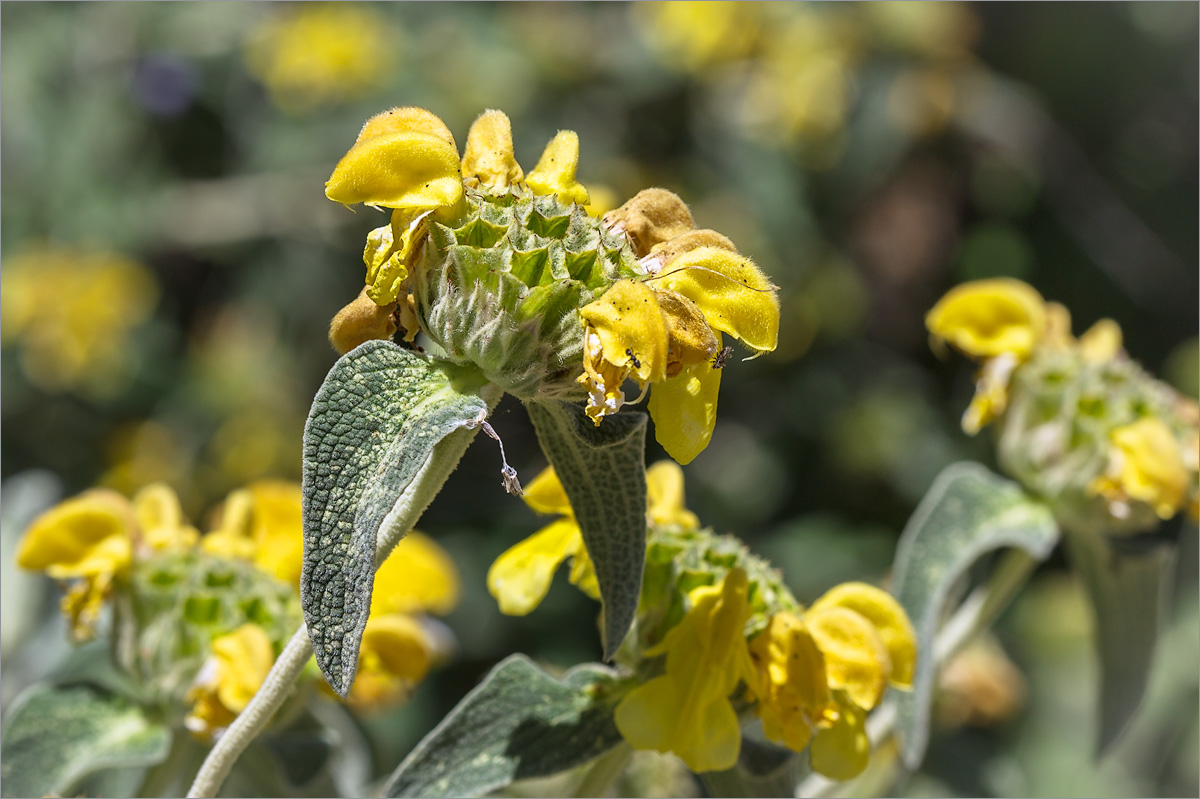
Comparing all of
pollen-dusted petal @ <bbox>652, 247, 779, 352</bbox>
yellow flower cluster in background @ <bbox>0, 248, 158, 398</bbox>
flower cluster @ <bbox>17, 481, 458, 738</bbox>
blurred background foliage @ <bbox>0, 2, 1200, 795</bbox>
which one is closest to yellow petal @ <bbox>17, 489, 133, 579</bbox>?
flower cluster @ <bbox>17, 481, 458, 738</bbox>

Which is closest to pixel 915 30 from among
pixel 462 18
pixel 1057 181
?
pixel 1057 181

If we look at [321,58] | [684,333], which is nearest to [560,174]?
[684,333]

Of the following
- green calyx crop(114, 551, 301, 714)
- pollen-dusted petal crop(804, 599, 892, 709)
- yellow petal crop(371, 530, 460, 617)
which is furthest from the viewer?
yellow petal crop(371, 530, 460, 617)

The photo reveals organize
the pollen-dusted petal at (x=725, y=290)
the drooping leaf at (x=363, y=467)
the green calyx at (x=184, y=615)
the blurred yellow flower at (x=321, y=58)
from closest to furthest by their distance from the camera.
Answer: the drooping leaf at (x=363, y=467) → the pollen-dusted petal at (x=725, y=290) → the green calyx at (x=184, y=615) → the blurred yellow flower at (x=321, y=58)

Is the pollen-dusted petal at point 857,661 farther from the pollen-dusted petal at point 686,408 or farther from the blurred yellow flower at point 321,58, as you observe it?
the blurred yellow flower at point 321,58

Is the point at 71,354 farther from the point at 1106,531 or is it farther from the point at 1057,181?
the point at 1057,181

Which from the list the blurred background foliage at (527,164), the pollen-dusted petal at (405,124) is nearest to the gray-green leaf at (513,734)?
the pollen-dusted petal at (405,124)

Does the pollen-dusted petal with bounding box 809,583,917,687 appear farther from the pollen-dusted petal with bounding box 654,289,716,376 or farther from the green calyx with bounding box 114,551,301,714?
the green calyx with bounding box 114,551,301,714
